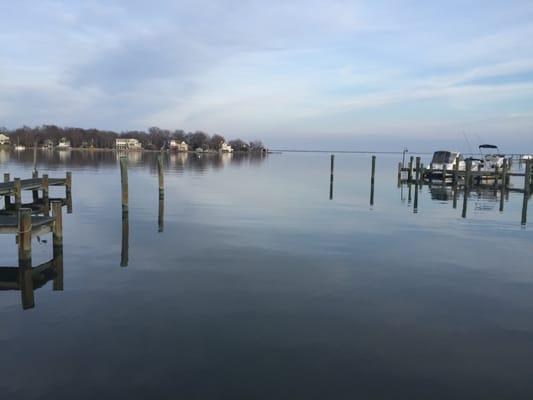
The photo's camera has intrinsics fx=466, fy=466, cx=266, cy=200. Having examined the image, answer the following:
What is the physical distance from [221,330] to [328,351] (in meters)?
2.14

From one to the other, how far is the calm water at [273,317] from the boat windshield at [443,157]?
3308 cm

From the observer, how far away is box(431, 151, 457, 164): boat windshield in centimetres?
5153

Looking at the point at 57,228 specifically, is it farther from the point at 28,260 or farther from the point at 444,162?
the point at 444,162

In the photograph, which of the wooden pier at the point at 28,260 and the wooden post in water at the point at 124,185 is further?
the wooden post in water at the point at 124,185

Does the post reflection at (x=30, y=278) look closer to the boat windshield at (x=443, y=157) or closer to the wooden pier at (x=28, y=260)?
the wooden pier at (x=28, y=260)

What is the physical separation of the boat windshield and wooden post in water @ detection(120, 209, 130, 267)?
39625 millimetres

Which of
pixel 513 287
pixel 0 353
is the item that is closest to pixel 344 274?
pixel 513 287

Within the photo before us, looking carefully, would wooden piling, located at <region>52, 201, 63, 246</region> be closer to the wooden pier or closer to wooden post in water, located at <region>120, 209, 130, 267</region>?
the wooden pier

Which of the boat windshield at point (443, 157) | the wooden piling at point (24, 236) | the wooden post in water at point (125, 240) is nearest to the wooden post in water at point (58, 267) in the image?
the wooden piling at point (24, 236)

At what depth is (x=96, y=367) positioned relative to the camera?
295 inches

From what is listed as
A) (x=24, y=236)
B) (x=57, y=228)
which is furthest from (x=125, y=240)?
(x=24, y=236)

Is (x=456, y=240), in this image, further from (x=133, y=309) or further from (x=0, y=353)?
(x=0, y=353)

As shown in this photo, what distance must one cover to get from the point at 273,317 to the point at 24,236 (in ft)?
24.9

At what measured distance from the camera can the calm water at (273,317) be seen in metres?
7.20
